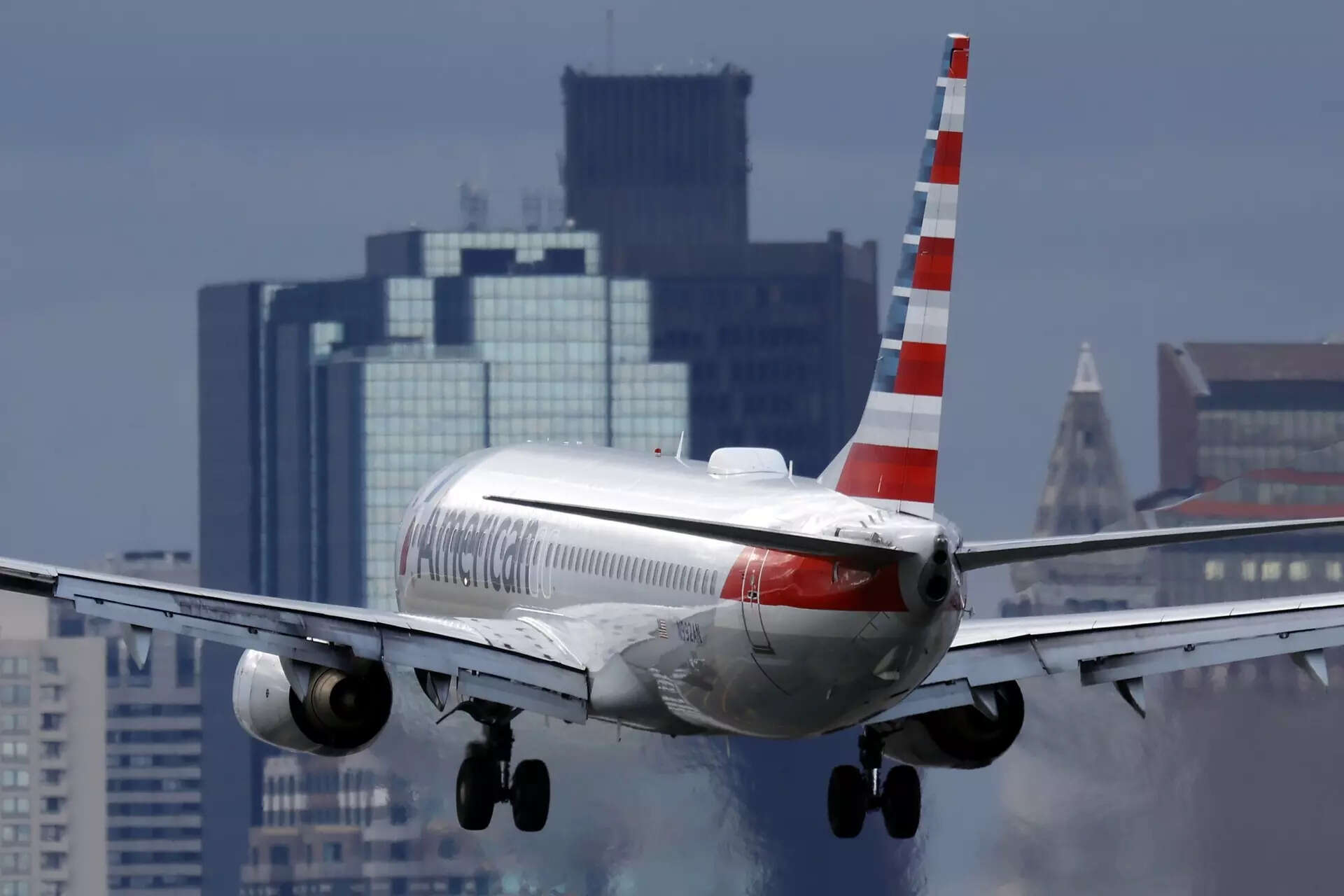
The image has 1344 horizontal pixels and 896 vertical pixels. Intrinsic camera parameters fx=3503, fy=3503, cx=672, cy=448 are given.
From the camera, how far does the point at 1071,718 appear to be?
3334 inches

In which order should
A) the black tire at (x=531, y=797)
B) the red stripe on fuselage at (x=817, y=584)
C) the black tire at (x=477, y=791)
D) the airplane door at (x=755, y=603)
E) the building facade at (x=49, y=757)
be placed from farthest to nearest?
the building facade at (x=49, y=757)
the black tire at (x=531, y=797)
the black tire at (x=477, y=791)
the airplane door at (x=755, y=603)
the red stripe on fuselage at (x=817, y=584)

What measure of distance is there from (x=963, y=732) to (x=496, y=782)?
7308mm

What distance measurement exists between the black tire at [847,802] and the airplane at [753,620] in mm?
53

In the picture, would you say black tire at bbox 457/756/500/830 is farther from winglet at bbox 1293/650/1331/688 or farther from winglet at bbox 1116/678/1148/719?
winglet at bbox 1293/650/1331/688

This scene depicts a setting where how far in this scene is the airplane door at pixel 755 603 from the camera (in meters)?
46.8

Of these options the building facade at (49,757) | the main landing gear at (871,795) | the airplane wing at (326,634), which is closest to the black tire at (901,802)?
the main landing gear at (871,795)

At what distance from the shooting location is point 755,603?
47.0 m

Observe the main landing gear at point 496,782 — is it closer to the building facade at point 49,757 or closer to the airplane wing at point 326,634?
the airplane wing at point 326,634

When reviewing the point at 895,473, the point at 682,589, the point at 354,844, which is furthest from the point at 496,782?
the point at 354,844

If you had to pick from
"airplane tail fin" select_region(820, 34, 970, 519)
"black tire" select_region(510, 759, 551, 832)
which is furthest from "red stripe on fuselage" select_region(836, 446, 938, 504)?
"black tire" select_region(510, 759, 551, 832)

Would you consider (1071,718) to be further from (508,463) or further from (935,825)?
(508,463)

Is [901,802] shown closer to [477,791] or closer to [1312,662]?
[477,791]

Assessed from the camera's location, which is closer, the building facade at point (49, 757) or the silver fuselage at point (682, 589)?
the silver fuselage at point (682, 589)

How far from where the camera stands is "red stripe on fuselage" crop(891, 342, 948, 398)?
4766cm
